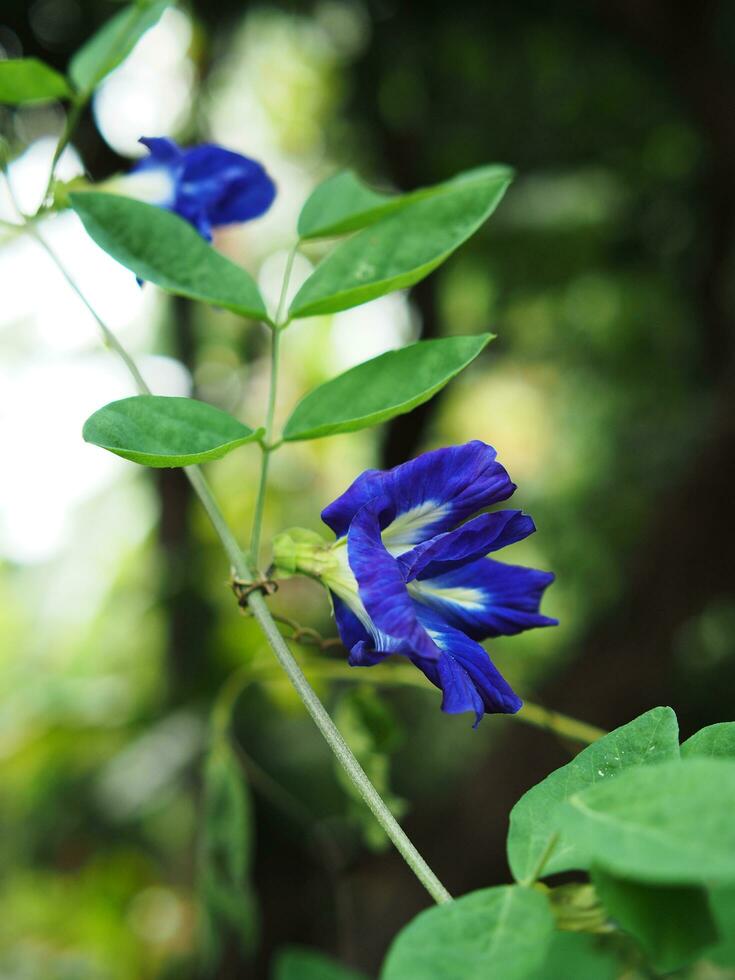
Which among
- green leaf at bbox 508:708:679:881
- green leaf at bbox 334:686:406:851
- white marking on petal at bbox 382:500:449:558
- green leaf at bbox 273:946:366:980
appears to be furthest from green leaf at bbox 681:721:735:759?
green leaf at bbox 273:946:366:980

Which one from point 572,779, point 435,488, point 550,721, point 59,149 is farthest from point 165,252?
point 550,721

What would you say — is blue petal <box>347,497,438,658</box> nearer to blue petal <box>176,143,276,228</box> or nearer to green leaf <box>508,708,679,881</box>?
green leaf <box>508,708,679,881</box>

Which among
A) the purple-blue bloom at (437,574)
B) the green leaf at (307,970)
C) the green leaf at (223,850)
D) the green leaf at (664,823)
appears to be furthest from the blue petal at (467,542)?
the green leaf at (307,970)

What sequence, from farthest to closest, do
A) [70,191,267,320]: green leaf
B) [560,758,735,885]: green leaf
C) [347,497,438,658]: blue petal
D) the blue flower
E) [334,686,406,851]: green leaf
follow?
[334,686,406,851]: green leaf < the blue flower < [70,191,267,320]: green leaf < [347,497,438,658]: blue petal < [560,758,735,885]: green leaf

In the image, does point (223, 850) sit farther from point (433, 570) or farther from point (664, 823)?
Answer: point (664, 823)

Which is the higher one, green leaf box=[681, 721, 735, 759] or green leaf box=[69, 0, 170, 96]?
green leaf box=[69, 0, 170, 96]

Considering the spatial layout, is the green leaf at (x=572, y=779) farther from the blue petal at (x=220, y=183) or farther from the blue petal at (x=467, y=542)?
the blue petal at (x=220, y=183)
